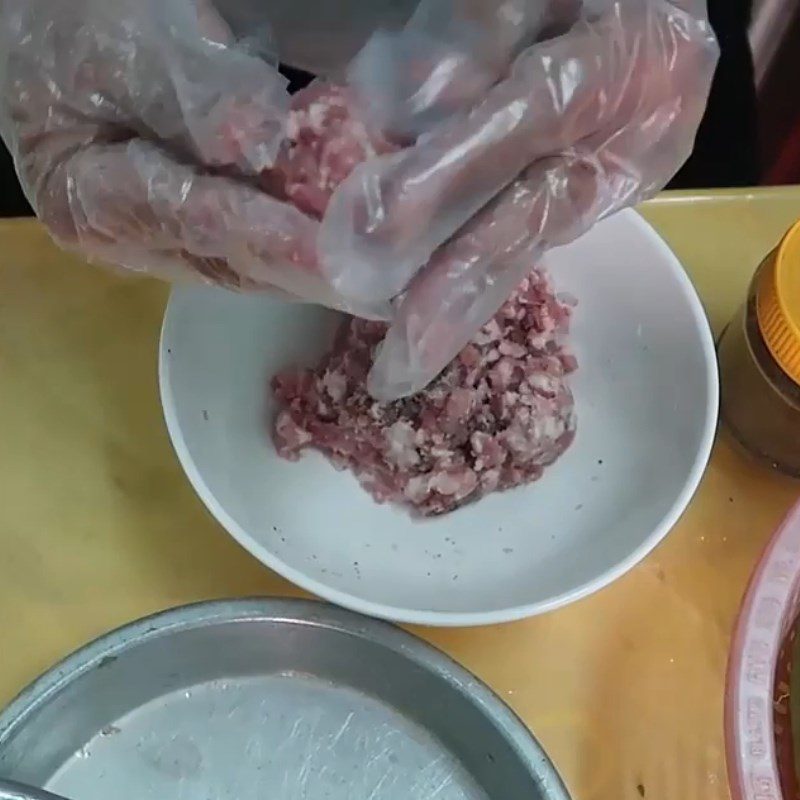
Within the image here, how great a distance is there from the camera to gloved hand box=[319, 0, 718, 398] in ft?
1.37

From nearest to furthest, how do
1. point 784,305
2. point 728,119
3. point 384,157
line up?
point 384,157, point 784,305, point 728,119

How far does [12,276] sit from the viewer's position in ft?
2.12

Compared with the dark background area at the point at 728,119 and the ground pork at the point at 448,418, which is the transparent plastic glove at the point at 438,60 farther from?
the dark background area at the point at 728,119

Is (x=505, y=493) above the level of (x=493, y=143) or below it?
below

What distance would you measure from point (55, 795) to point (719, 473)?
36 cm

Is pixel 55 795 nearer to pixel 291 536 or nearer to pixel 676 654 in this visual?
pixel 291 536

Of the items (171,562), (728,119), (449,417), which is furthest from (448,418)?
(728,119)

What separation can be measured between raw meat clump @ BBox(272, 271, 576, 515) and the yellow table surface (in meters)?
0.07

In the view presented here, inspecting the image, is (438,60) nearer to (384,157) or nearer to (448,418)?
(384,157)

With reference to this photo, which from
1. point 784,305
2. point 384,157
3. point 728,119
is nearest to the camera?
point 384,157

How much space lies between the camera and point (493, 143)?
0.43 meters

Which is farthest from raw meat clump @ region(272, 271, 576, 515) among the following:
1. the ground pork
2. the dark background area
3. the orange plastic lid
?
the dark background area

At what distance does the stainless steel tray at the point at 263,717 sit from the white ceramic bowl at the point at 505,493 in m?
0.04

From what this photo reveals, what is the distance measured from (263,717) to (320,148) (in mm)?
283
